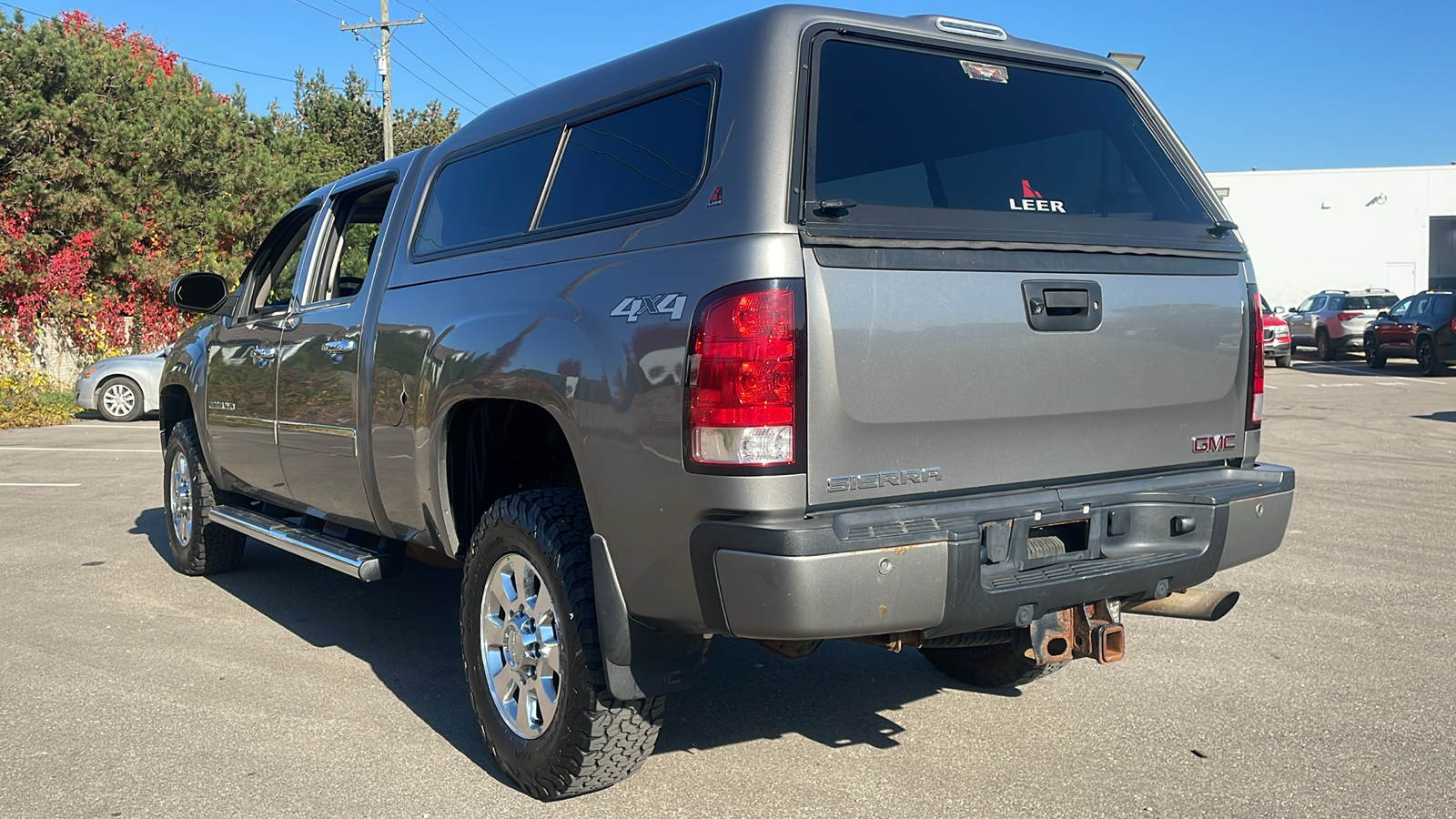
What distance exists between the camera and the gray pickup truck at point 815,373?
311 cm

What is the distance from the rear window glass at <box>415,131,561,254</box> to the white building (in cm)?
4442

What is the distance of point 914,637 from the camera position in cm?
340

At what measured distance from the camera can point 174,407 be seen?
287 inches

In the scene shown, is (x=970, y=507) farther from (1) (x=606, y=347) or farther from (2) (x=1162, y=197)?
(2) (x=1162, y=197)

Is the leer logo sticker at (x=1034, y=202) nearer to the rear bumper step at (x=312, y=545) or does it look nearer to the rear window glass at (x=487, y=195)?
the rear window glass at (x=487, y=195)

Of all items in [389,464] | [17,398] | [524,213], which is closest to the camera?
[524,213]

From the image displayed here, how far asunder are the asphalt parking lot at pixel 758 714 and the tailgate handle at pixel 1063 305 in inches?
55.1

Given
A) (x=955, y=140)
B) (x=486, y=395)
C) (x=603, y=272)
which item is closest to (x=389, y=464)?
(x=486, y=395)

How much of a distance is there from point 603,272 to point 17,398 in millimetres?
17812

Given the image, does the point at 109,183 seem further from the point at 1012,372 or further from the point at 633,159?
the point at 1012,372

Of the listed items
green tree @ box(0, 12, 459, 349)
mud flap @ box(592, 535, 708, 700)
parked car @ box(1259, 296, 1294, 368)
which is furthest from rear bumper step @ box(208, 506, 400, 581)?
parked car @ box(1259, 296, 1294, 368)

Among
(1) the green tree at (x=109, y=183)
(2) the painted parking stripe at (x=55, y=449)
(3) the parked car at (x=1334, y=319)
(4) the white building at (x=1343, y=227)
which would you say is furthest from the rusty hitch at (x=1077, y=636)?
(4) the white building at (x=1343, y=227)

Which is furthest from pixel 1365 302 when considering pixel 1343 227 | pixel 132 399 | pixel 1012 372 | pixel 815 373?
pixel 815 373

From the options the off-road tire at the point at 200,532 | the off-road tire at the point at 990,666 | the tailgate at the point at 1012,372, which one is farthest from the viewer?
the off-road tire at the point at 200,532
